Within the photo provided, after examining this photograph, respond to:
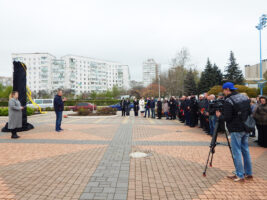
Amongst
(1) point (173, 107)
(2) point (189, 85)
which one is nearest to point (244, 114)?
(1) point (173, 107)

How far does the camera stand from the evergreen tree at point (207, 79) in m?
45.6

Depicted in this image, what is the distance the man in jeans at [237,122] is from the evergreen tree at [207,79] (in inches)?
1751

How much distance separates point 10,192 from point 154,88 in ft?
184

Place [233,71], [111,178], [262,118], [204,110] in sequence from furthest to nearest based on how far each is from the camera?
[233,71] < [204,110] < [262,118] < [111,178]

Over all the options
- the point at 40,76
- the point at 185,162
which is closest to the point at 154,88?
the point at 185,162

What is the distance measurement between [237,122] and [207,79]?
→ 45.7m

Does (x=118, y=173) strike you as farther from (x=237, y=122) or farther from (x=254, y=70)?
(x=254, y=70)

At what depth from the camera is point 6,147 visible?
246 inches

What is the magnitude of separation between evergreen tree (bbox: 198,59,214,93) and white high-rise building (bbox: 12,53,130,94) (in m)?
53.8

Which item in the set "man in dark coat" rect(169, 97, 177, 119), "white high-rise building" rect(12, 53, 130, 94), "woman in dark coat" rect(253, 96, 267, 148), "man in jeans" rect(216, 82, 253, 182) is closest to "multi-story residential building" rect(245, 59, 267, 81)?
"white high-rise building" rect(12, 53, 130, 94)

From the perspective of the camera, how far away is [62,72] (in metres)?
101

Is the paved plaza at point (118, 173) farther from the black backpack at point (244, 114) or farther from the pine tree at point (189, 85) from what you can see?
the pine tree at point (189, 85)

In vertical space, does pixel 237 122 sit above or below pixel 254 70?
below

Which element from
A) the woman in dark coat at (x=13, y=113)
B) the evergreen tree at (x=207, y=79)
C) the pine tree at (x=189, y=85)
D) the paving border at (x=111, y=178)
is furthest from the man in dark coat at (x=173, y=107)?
the evergreen tree at (x=207, y=79)
